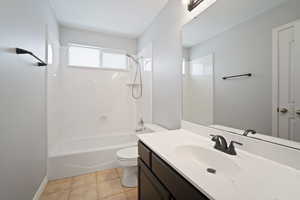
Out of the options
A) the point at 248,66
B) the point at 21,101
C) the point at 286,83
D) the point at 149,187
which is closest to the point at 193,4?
the point at 248,66

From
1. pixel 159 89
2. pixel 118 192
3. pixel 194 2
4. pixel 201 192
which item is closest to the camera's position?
pixel 201 192

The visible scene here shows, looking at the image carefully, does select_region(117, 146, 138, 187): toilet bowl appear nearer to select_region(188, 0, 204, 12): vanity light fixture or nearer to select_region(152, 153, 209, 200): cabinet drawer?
select_region(152, 153, 209, 200): cabinet drawer

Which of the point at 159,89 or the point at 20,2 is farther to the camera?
the point at 159,89

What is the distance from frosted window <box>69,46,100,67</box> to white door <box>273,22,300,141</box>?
2.93 metres

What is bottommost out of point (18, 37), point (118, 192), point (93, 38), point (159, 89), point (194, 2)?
point (118, 192)

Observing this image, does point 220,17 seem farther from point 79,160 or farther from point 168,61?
point 79,160

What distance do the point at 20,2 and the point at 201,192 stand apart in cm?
187

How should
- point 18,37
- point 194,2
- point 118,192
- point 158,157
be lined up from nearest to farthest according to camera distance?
point 158,157, point 18,37, point 194,2, point 118,192

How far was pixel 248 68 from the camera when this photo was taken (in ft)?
2.97

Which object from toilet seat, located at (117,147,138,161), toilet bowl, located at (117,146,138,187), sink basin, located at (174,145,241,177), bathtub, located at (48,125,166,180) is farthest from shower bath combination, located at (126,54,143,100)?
sink basin, located at (174,145,241,177)

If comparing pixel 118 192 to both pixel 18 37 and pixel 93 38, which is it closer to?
Result: pixel 18 37

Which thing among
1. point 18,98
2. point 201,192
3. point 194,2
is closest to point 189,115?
point 201,192

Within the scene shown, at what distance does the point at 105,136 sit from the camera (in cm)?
284

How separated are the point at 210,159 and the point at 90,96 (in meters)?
2.60
